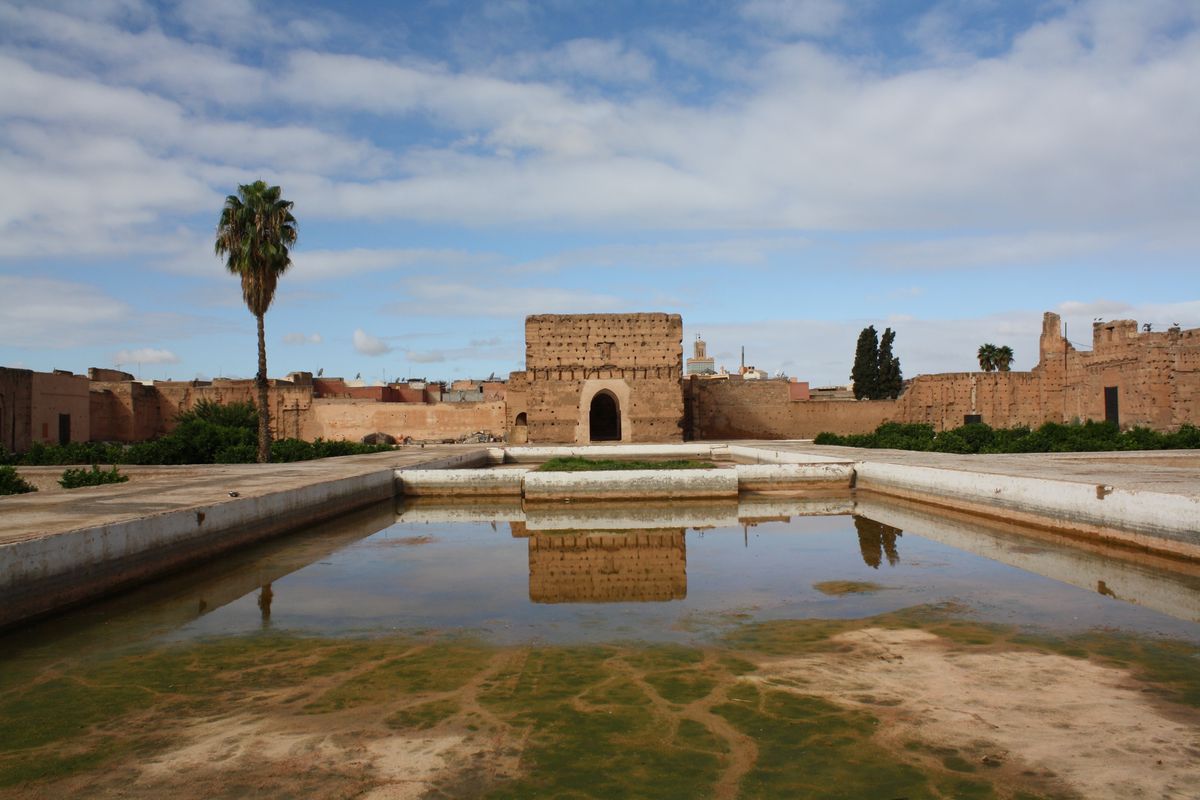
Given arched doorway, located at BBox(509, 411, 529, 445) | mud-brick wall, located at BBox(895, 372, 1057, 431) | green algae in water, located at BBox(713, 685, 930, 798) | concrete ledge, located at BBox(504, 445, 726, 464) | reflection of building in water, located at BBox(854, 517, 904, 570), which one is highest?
mud-brick wall, located at BBox(895, 372, 1057, 431)

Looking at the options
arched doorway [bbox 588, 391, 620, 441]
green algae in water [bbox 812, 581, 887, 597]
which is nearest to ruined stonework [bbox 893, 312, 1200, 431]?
arched doorway [bbox 588, 391, 620, 441]

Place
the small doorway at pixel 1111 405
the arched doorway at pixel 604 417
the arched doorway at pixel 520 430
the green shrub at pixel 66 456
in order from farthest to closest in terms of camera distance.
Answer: the arched doorway at pixel 604 417, the arched doorway at pixel 520 430, the small doorway at pixel 1111 405, the green shrub at pixel 66 456

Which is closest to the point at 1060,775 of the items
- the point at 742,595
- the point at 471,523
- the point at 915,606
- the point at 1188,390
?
the point at 915,606

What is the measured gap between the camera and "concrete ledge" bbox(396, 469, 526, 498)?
524 inches

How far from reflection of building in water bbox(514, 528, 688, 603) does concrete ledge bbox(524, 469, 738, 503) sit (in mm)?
2496

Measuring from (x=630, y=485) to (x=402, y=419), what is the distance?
65.5 ft

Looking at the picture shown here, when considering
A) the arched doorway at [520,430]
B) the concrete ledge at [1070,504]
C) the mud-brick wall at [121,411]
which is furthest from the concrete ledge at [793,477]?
the mud-brick wall at [121,411]

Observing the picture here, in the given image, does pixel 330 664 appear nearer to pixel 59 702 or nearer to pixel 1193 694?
pixel 59 702

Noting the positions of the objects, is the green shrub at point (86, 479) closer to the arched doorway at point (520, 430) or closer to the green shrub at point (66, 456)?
the green shrub at point (66, 456)

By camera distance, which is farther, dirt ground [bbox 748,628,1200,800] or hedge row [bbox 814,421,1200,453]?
hedge row [bbox 814,421,1200,453]

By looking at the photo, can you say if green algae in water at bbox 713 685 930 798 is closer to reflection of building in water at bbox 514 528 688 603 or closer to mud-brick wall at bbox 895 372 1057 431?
reflection of building in water at bbox 514 528 688 603

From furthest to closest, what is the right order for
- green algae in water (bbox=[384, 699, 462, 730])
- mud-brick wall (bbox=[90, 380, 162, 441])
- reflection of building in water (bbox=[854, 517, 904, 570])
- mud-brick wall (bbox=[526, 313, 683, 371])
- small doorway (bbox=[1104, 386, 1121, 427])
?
mud-brick wall (bbox=[90, 380, 162, 441]) < mud-brick wall (bbox=[526, 313, 683, 371]) < small doorway (bbox=[1104, 386, 1121, 427]) < reflection of building in water (bbox=[854, 517, 904, 570]) < green algae in water (bbox=[384, 699, 462, 730])

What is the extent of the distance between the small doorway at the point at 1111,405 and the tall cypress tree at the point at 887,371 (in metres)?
10.8

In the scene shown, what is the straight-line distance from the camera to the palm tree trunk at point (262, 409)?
16.5 metres
